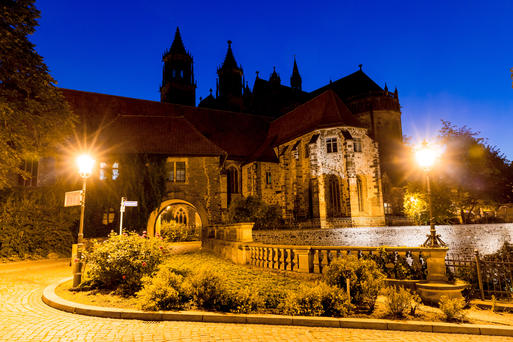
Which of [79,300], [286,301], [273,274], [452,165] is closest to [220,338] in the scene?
[286,301]

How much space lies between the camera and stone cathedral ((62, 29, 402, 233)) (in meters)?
24.0

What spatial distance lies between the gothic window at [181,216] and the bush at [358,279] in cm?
2642

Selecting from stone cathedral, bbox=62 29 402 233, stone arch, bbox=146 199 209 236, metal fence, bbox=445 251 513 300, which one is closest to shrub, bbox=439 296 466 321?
metal fence, bbox=445 251 513 300

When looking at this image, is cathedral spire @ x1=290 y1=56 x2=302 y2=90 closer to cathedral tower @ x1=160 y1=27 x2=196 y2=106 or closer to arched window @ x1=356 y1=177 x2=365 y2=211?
cathedral tower @ x1=160 y1=27 x2=196 y2=106

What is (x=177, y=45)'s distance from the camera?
4588 centimetres

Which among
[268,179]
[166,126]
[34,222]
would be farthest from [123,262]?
[268,179]

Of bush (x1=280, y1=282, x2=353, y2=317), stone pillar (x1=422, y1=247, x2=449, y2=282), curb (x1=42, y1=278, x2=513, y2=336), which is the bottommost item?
curb (x1=42, y1=278, x2=513, y2=336)

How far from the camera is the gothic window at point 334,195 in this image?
86.2 ft

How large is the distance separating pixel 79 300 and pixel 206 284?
3.22 meters

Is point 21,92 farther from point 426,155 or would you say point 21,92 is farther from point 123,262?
point 426,155

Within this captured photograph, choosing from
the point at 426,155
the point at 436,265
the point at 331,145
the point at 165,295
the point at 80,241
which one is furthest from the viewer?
the point at 331,145

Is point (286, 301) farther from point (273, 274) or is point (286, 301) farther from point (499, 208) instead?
point (499, 208)

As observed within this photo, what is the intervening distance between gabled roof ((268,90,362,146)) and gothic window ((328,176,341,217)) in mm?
4763

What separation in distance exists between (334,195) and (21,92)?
22.3 m
